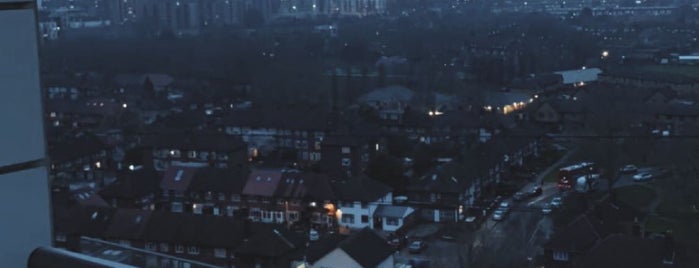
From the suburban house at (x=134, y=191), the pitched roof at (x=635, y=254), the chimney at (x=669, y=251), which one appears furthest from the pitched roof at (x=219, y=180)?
the chimney at (x=669, y=251)

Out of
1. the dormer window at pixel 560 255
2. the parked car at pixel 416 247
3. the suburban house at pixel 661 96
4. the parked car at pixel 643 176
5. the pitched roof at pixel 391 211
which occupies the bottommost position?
the parked car at pixel 416 247

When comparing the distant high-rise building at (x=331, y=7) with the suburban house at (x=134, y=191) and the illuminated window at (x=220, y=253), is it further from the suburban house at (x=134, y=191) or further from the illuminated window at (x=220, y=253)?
the illuminated window at (x=220, y=253)

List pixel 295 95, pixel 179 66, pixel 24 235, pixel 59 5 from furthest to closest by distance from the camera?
pixel 59 5 < pixel 179 66 < pixel 295 95 < pixel 24 235

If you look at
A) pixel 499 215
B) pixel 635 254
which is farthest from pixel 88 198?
pixel 635 254

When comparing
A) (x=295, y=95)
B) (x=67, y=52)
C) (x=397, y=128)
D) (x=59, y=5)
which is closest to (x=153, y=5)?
(x=59, y=5)

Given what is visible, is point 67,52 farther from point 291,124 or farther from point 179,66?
point 291,124

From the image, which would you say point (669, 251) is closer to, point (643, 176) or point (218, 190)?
point (643, 176)
